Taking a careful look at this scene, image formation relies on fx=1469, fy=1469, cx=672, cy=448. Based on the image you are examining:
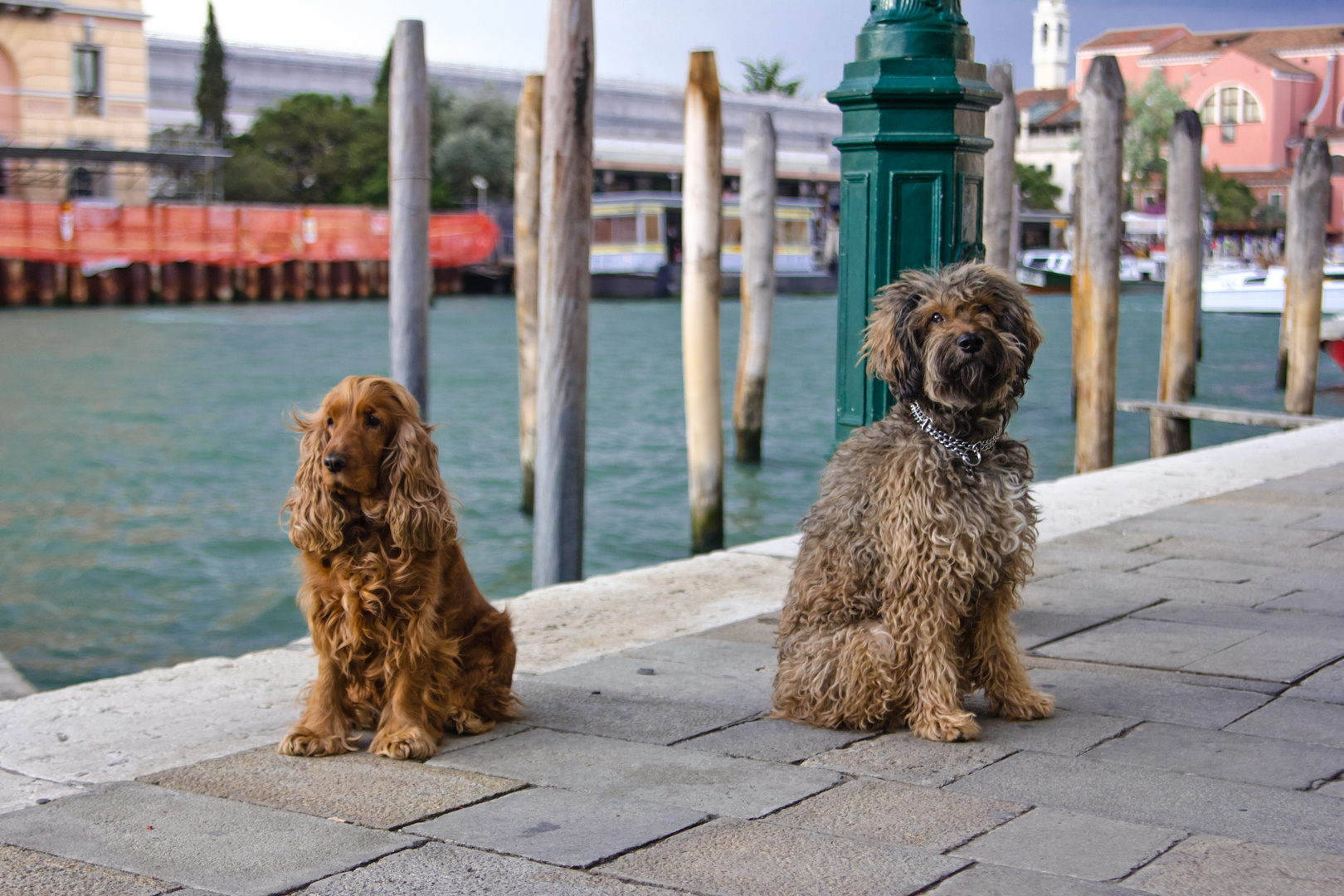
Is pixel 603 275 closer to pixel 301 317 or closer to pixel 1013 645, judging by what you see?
pixel 301 317

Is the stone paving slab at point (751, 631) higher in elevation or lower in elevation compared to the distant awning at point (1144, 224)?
lower

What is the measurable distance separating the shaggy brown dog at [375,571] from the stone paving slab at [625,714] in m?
0.33

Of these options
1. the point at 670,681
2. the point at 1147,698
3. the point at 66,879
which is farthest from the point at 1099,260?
the point at 66,879

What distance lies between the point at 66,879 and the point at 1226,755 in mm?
2768

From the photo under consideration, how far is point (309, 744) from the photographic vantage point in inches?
153

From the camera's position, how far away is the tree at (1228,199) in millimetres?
62091

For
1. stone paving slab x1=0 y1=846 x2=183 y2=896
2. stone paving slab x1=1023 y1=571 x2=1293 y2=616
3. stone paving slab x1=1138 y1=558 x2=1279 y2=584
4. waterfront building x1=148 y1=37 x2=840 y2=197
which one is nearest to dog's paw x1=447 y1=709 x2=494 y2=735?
stone paving slab x1=0 y1=846 x2=183 y2=896

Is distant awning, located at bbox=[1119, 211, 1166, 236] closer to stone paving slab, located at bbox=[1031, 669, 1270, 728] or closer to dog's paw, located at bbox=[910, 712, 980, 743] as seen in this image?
stone paving slab, located at bbox=[1031, 669, 1270, 728]

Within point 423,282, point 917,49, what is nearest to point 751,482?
point 423,282

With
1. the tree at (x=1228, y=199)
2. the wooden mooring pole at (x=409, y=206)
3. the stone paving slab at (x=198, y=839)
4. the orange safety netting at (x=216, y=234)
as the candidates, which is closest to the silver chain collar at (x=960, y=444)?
the stone paving slab at (x=198, y=839)

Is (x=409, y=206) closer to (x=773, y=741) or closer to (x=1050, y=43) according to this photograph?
(x=773, y=741)

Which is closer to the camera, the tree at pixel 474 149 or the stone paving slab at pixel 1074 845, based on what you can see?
the stone paving slab at pixel 1074 845

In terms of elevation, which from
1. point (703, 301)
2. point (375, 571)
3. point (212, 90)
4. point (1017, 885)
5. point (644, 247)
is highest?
point (212, 90)

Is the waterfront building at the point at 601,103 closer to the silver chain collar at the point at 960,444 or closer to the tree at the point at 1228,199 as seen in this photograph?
the tree at the point at 1228,199
